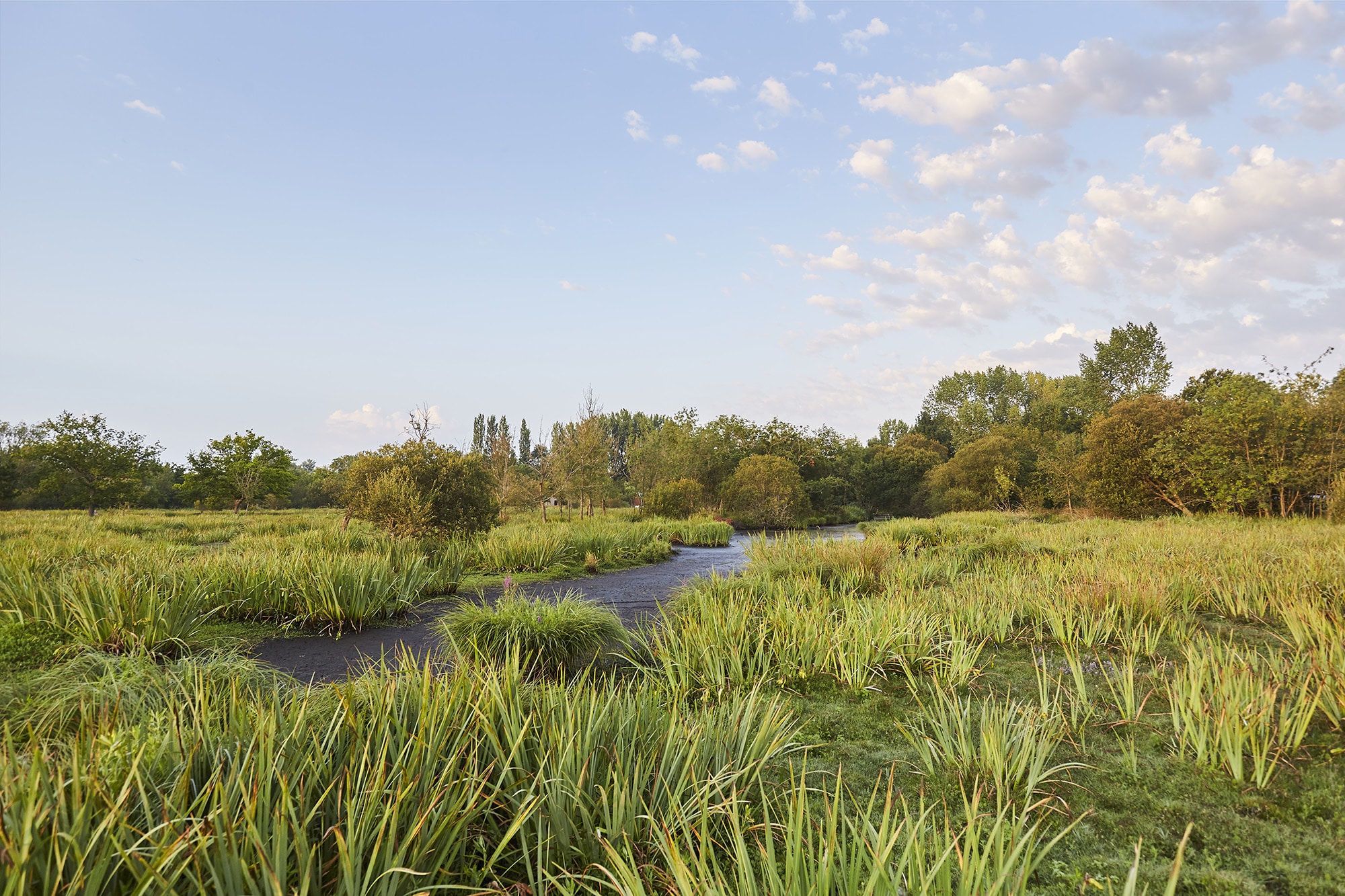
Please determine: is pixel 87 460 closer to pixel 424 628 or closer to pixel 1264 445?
pixel 424 628

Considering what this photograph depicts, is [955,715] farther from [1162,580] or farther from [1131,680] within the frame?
[1162,580]

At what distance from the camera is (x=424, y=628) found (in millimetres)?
7605

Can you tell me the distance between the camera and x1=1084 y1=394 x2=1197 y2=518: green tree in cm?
2275

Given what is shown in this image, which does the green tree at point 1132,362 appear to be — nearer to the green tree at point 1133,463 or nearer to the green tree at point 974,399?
the green tree at point 974,399

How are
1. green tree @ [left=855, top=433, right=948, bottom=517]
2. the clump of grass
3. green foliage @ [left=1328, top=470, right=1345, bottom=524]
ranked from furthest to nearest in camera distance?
green tree @ [left=855, top=433, right=948, bottom=517] < green foliage @ [left=1328, top=470, right=1345, bottom=524] < the clump of grass

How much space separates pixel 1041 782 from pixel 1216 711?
1.21 m

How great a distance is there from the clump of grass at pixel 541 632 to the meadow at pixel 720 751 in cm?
4

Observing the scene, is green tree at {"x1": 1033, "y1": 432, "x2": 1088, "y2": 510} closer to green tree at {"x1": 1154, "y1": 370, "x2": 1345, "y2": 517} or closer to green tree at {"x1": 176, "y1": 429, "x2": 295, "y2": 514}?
green tree at {"x1": 1154, "y1": 370, "x2": 1345, "y2": 517}

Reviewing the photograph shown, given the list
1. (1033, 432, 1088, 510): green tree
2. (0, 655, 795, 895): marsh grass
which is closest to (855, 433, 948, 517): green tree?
(1033, 432, 1088, 510): green tree

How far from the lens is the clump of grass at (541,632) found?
5.93m

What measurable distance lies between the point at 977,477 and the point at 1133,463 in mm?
14280

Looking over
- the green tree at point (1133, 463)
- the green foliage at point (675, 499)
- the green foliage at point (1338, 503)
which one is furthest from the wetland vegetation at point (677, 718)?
the green foliage at point (675, 499)

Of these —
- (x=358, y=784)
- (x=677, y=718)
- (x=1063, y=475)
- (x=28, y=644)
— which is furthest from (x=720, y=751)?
(x=1063, y=475)

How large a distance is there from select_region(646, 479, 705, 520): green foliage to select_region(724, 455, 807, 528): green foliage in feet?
12.7
